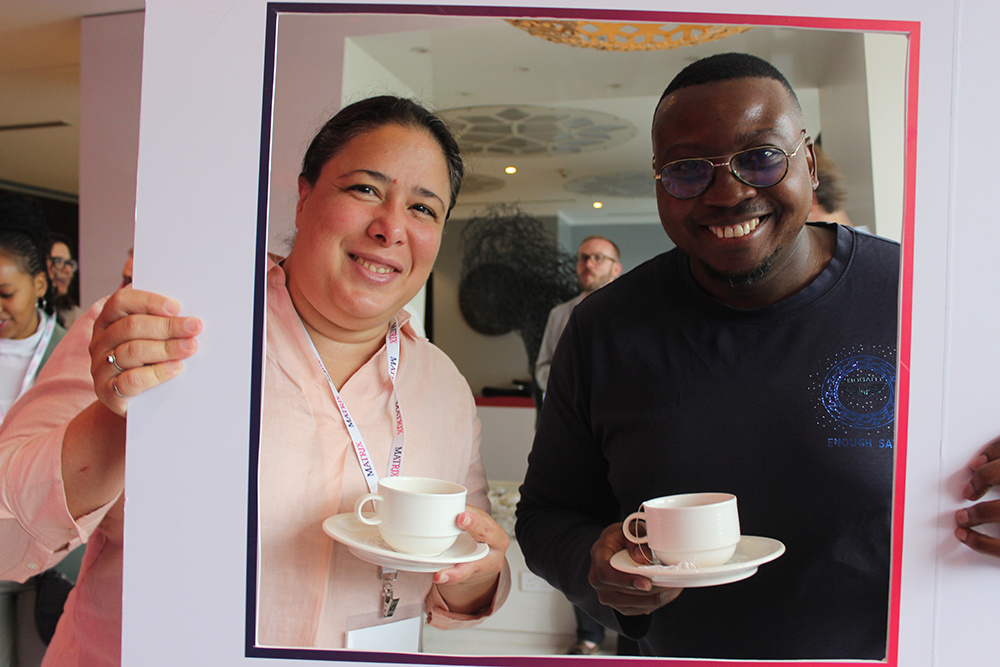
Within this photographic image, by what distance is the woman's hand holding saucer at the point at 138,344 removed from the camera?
2.52 ft

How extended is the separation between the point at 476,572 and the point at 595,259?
1.45ft

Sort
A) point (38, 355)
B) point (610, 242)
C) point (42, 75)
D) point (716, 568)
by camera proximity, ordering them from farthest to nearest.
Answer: point (42, 75) < point (38, 355) < point (610, 242) < point (716, 568)

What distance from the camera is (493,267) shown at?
0.89m

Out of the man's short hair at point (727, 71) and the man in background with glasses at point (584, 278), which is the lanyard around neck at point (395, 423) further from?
the man's short hair at point (727, 71)

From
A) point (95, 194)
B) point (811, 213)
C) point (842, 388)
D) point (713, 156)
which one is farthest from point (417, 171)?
point (95, 194)

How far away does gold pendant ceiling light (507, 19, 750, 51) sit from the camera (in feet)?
2.59

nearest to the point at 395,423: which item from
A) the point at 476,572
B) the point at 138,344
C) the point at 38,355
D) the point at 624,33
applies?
the point at 476,572

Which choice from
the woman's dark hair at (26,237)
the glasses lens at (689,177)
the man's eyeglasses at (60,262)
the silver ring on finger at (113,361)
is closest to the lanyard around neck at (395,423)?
the silver ring on finger at (113,361)

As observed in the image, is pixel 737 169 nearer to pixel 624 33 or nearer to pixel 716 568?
pixel 624 33

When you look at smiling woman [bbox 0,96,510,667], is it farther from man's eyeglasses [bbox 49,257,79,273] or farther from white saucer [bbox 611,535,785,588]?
man's eyeglasses [bbox 49,257,79,273]

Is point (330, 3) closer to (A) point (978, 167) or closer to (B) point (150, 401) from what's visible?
(B) point (150, 401)

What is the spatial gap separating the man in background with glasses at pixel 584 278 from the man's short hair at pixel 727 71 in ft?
0.67

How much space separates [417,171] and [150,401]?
1.46 ft

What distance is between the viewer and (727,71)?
2.52 feet
